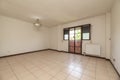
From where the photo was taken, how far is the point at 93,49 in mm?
3924

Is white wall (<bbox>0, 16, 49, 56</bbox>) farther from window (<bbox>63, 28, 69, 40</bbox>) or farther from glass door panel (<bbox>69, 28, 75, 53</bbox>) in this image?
glass door panel (<bbox>69, 28, 75, 53</bbox>)

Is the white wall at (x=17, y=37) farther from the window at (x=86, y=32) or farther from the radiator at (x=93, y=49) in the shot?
the radiator at (x=93, y=49)

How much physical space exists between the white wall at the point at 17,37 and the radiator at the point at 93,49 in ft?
14.2

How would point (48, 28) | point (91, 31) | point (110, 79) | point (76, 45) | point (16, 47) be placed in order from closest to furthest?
1. point (110, 79)
2. point (91, 31)
3. point (16, 47)
4. point (76, 45)
5. point (48, 28)

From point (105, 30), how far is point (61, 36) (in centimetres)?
343

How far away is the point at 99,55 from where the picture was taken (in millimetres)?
3785

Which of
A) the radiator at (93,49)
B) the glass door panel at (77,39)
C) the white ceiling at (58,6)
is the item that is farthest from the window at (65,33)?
the white ceiling at (58,6)

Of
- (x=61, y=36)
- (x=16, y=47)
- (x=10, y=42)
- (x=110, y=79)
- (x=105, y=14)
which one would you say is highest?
(x=105, y=14)

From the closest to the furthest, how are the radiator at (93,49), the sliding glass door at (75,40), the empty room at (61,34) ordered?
the empty room at (61,34)
the radiator at (93,49)
the sliding glass door at (75,40)

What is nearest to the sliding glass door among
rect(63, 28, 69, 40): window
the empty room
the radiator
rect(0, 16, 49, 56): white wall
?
the empty room

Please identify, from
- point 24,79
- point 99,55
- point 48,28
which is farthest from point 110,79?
point 48,28

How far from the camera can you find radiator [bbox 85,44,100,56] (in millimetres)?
3782

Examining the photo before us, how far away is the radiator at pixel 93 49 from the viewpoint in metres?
3.78

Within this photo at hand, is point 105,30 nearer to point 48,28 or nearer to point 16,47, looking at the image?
point 48,28
